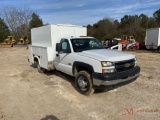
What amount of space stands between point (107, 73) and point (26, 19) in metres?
44.0

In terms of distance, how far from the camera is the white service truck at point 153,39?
746 inches

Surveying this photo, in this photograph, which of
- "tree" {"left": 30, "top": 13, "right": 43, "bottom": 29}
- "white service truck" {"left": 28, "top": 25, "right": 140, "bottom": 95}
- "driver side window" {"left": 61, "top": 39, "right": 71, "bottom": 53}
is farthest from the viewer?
"tree" {"left": 30, "top": 13, "right": 43, "bottom": 29}

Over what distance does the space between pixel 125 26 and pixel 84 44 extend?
44.9 meters

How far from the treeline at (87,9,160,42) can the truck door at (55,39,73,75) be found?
35.4 meters

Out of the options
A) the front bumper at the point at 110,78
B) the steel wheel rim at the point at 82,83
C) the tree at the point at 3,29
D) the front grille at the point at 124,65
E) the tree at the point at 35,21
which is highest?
the tree at the point at 35,21

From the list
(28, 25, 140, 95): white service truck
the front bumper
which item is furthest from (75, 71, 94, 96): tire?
the front bumper

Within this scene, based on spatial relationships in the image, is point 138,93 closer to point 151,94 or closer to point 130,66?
point 151,94

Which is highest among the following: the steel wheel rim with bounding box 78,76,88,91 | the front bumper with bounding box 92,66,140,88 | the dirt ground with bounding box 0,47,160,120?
the front bumper with bounding box 92,66,140,88

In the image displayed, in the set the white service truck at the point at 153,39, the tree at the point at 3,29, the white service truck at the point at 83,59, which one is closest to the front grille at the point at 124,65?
the white service truck at the point at 83,59

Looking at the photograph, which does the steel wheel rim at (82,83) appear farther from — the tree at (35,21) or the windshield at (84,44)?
the tree at (35,21)

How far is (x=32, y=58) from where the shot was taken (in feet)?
28.6

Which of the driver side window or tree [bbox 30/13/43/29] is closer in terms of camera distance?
the driver side window

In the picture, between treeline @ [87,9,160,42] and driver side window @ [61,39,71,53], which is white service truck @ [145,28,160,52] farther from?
treeline @ [87,9,160,42]

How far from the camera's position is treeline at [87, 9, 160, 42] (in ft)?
137
